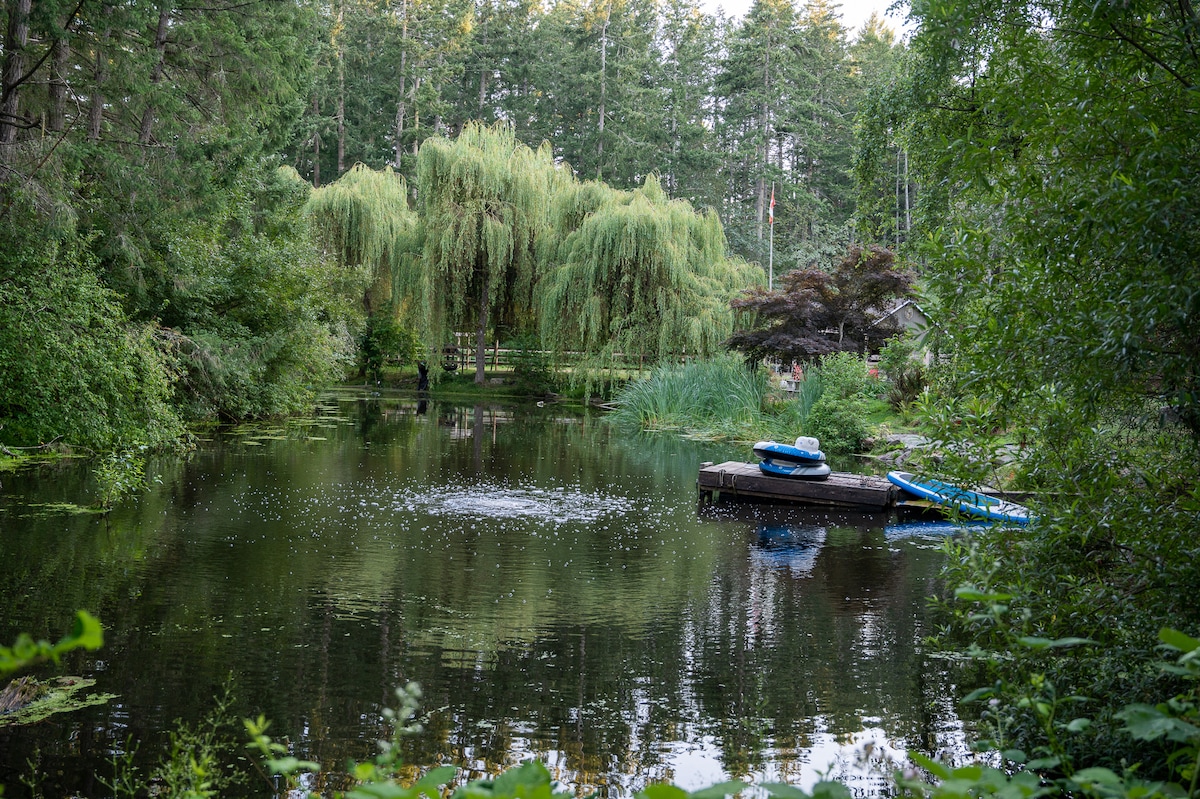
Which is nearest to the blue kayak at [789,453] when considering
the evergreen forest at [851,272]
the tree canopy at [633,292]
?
the evergreen forest at [851,272]

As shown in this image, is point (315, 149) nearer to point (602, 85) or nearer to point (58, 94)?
point (602, 85)

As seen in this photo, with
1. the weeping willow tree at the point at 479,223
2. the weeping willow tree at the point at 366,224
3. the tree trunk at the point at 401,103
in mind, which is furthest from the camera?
the tree trunk at the point at 401,103

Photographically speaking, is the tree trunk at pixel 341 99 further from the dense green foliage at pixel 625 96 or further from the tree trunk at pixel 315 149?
the tree trunk at pixel 315 149

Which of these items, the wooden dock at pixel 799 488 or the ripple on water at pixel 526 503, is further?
the wooden dock at pixel 799 488

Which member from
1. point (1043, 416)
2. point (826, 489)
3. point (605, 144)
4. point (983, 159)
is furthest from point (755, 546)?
point (605, 144)

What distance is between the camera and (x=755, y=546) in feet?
35.3

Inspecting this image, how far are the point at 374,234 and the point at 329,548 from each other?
2188cm

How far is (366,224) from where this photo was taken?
30.4 metres

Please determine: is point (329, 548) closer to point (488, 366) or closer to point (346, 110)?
point (488, 366)

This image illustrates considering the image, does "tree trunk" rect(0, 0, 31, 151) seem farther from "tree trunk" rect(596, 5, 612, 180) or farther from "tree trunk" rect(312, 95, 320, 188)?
"tree trunk" rect(596, 5, 612, 180)

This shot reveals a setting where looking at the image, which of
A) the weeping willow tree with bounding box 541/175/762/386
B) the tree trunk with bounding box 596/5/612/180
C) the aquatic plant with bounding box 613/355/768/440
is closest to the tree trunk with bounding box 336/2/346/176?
the tree trunk with bounding box 596/5/612/180

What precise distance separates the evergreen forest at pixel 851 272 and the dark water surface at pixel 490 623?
0.88 meters

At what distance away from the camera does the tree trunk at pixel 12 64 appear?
1240cm

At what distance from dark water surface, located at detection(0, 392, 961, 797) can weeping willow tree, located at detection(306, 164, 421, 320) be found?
16628 mm
